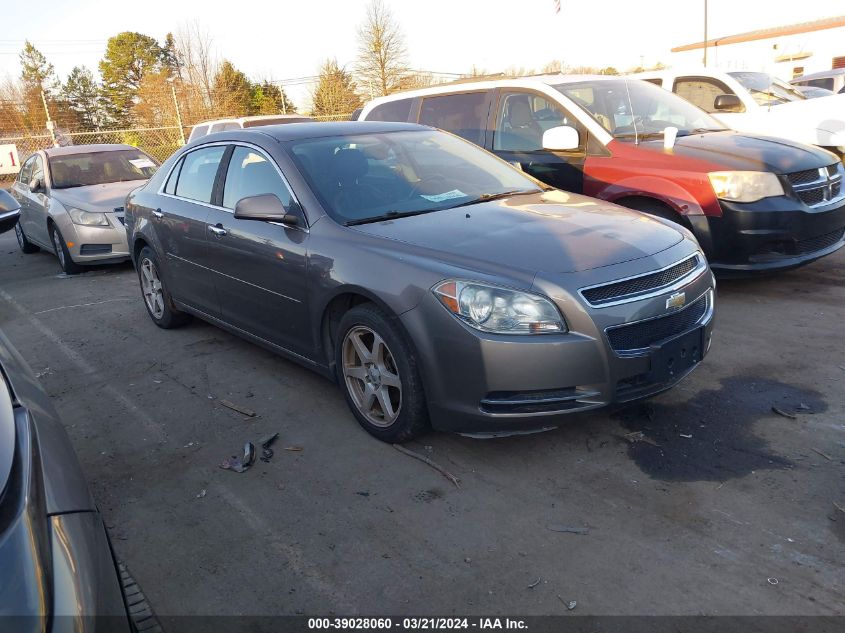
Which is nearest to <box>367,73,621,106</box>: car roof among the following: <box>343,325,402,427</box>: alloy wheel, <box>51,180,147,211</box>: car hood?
<box>343,325,402,427</box>: alloy wheel

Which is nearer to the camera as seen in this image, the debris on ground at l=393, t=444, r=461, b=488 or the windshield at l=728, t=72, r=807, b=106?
the debris on ground at l=393, t=444, r=461, b=488

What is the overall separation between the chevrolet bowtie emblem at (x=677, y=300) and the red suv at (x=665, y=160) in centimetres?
226

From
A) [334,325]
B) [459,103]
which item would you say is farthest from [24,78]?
[334,325]

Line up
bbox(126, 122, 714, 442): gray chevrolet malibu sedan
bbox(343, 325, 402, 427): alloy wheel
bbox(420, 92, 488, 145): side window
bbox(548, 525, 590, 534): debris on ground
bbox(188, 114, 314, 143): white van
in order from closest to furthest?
1. bbox(548, 525, 590, 534): debris on ground
2. bbox(126, 122, 714, 442): gray chevrolet malibu sedan
3. bbox(343, 325, 402, 427): alloy wheel
4. bbox(420, 92, 488, 145): side window
5. bbox(188, 114, 314, 143): white van

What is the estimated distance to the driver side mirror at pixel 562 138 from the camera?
240 inches

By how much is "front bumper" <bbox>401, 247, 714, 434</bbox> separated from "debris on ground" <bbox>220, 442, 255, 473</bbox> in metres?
1.06

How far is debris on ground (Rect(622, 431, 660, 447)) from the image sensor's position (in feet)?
11.7

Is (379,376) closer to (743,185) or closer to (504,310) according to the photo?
(504,310)

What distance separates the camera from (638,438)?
3617 mm

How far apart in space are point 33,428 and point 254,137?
10.1 ft

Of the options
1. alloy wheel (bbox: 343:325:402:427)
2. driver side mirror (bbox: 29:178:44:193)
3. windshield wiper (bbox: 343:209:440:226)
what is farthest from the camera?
driver side mirror (bbox: 29:178:44:193)

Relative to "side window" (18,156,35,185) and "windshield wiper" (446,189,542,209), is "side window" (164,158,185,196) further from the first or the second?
"side window" (18,156,35,185)

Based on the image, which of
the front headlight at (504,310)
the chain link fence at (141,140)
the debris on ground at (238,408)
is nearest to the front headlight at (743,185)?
the front headlight at (504,310)

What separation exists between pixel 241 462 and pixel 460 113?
4625mm
